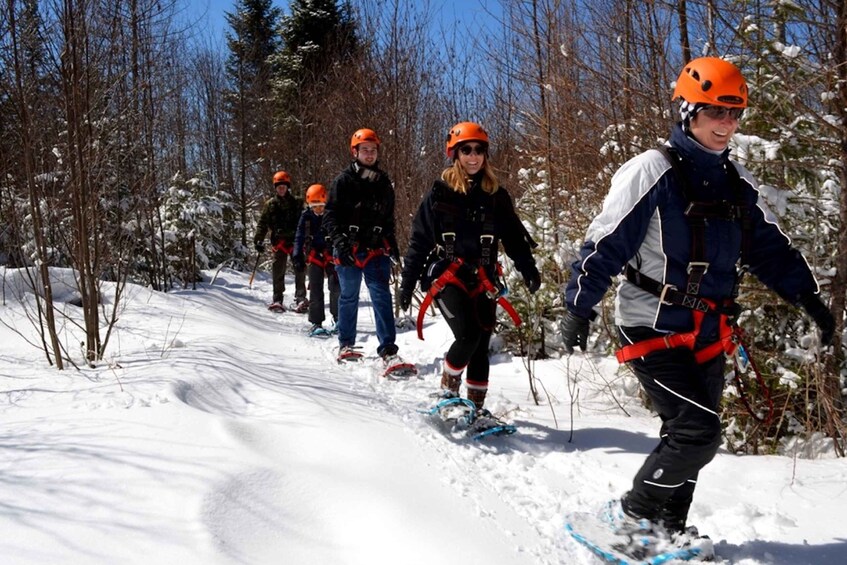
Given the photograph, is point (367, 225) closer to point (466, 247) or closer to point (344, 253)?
point (344, 253)

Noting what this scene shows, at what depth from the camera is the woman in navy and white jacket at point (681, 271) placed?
2463 millimetres

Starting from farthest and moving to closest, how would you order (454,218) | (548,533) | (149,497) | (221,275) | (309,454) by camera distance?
1. (221,275)
2. (454,218)
3. (309,454)
4. (548,533)
5. (149,497)

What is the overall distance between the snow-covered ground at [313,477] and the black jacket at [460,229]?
44.2 inches

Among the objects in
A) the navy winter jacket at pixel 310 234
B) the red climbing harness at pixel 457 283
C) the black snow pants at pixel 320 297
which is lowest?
the black snow pants at pixel 320 297

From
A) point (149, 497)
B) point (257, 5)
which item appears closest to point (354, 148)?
point (149, 497)

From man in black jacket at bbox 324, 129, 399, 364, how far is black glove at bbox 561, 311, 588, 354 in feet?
10.9

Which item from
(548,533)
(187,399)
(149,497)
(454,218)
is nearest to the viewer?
(149,497)

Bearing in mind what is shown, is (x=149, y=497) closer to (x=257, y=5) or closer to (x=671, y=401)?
(x=671, y=401)

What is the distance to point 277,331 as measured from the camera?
27.8 ft

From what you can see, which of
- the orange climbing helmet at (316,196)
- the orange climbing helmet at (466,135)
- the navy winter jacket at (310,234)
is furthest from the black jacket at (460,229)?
the orange climbing helmet at (316,196)

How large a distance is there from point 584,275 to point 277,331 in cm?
658

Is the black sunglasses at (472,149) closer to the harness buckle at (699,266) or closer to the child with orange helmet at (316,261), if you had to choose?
the harness buckle at (699,266)

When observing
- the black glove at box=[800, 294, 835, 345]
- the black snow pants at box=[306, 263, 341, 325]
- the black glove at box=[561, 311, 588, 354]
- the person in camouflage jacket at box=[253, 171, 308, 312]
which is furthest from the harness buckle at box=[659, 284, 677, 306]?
the person in camouflage jacket at box=[253, 171, 308, 312]

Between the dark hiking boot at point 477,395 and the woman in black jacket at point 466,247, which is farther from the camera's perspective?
the dark hiking boot at point 477,395
